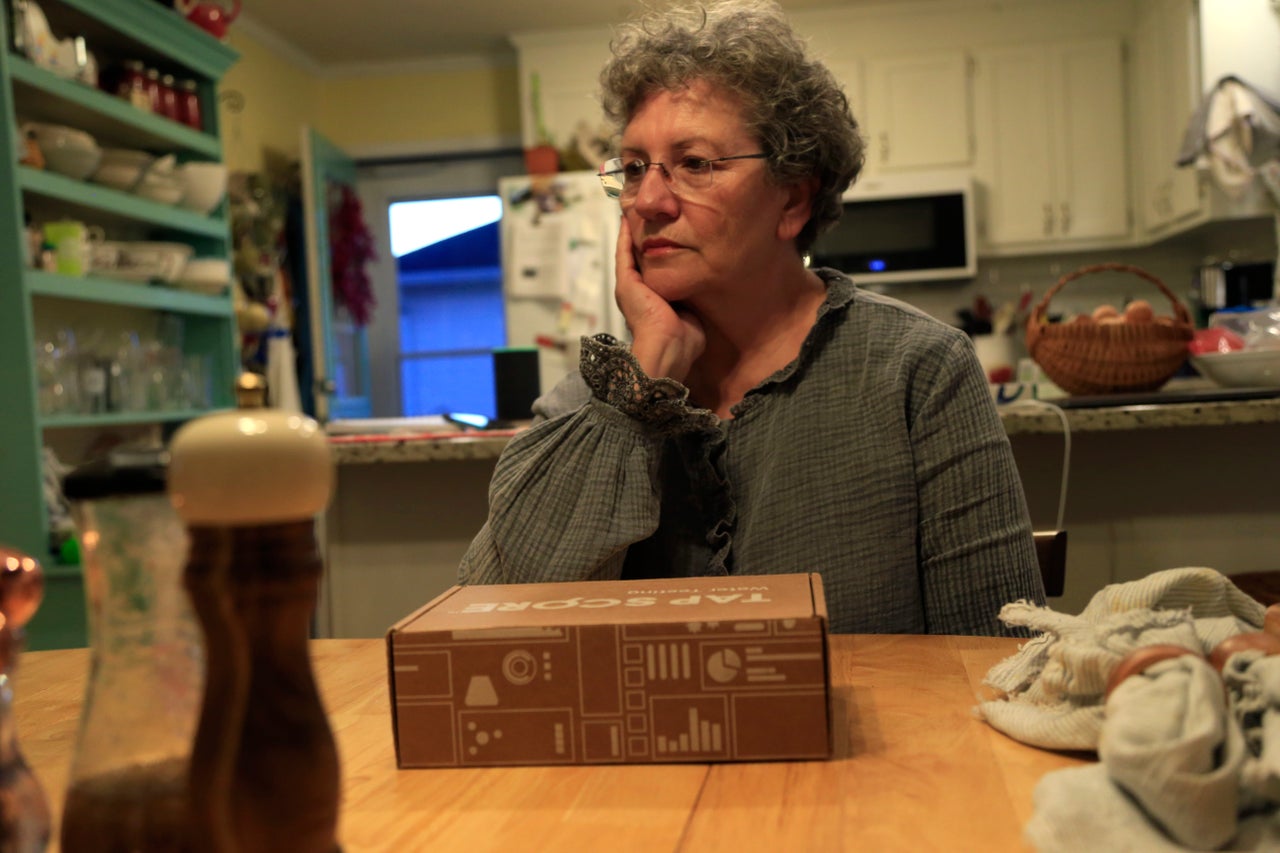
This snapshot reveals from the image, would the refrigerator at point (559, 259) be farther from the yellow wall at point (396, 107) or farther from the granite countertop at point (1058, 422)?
the granite countertop at point (1058, 422)

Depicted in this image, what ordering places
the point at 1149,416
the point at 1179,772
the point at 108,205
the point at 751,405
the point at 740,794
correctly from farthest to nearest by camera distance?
1. the point at 108,205
2. the point at 1149,416
3. the point at 751,405
4. the point at 740,794
5. the point at 1179,772

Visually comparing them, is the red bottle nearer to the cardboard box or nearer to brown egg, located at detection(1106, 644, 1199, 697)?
the cardboard box

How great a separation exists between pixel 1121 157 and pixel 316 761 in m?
4.87

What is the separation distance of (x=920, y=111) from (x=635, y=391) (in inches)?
152

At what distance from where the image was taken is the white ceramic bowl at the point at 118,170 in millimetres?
2955

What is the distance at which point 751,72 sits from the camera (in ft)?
4.34

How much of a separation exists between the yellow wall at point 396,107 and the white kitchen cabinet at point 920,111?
5.42 ft

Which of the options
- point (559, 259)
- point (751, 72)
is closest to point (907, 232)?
point (559, 259)

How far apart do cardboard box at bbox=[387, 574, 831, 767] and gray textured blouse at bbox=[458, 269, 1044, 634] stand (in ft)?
1.56

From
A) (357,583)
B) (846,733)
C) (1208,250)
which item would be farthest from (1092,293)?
(846,733)

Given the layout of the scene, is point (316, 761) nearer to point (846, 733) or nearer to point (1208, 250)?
point (846, 733)

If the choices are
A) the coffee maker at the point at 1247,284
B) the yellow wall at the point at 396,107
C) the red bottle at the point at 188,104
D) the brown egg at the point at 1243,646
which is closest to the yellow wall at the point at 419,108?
the yellow wall at the point at 396,107

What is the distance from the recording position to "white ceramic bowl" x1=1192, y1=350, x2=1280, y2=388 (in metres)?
1.88

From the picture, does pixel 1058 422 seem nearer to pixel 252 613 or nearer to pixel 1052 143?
pixel 252 613
